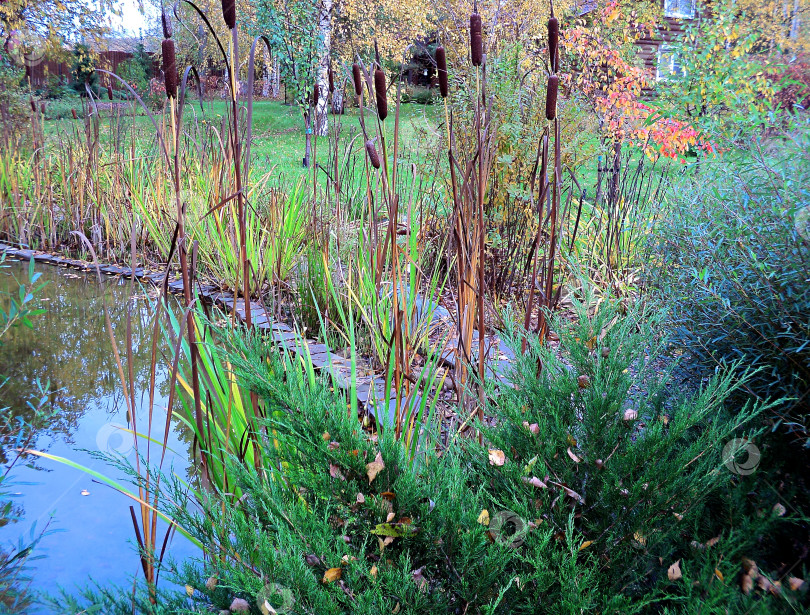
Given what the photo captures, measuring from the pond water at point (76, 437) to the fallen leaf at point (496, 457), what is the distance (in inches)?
29.2

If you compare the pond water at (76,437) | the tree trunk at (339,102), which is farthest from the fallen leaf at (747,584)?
the tree trunk at (339,102)

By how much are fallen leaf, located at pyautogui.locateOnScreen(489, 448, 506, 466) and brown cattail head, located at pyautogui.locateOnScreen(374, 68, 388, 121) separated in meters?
0.91

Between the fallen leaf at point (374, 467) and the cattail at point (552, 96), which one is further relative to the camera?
the cattail at point (552, 96)

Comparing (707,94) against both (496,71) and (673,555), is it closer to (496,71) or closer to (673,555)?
(496,71)

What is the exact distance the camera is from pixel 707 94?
22.0 ft

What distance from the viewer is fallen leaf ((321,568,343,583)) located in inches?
40.8

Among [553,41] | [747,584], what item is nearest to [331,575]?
[747,584]

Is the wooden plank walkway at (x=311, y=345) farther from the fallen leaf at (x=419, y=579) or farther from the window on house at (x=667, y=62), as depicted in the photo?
the window on house at (x=667, y=62)

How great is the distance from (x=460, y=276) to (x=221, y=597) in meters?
1.10

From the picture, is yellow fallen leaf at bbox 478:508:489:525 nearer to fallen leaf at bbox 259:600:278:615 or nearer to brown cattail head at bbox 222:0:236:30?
fallen leaf at bbox 259:600:278:615

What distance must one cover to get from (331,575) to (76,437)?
65.6 inches

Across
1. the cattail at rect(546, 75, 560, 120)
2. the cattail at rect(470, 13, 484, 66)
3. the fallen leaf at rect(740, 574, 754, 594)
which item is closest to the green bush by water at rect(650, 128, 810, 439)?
the fallen leaf at rect(740, 574, 754, 594)

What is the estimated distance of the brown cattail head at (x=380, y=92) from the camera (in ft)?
5.23

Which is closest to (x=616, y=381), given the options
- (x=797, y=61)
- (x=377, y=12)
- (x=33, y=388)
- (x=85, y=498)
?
(x=85, y=498)
